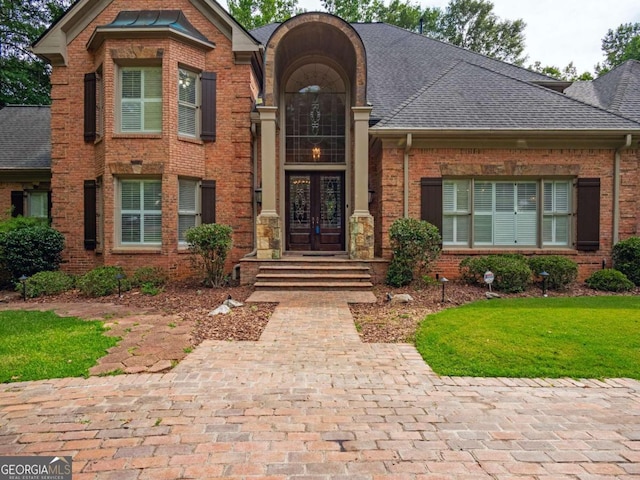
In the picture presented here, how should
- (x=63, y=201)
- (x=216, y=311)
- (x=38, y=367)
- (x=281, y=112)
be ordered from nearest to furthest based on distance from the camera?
1. (x=38, y=367)
2. (x=216, y=311)
3. (x=63, y=201)
4. (x=281, y=112)

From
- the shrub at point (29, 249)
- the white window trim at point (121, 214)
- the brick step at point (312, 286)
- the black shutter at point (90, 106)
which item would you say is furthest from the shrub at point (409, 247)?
the shrub at point (29, 249)

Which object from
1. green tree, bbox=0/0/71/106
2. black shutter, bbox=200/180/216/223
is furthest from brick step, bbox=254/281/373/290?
green tree, bbox=0/0/71/106

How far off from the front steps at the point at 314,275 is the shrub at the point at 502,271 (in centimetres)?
257

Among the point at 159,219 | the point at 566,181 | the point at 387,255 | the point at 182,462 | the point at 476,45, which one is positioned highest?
the point at 476,45

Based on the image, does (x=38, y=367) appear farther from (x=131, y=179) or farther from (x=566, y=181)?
(x=566, y=181)

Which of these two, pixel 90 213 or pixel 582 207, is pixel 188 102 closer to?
pixel 90 213

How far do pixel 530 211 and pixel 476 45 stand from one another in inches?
974

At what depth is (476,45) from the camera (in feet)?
94.2

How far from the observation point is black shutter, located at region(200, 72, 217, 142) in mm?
10117

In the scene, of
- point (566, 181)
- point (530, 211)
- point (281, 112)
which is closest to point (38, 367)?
point (281, 112)

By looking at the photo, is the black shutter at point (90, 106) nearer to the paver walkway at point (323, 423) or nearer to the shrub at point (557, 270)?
the paver walkway at point (323, 423)

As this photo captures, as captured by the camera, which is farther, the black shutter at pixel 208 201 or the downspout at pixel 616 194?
the black shutter at pixel 208 201

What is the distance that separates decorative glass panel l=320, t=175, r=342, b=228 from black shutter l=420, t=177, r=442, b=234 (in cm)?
292

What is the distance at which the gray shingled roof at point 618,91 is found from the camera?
1042 centimetres
